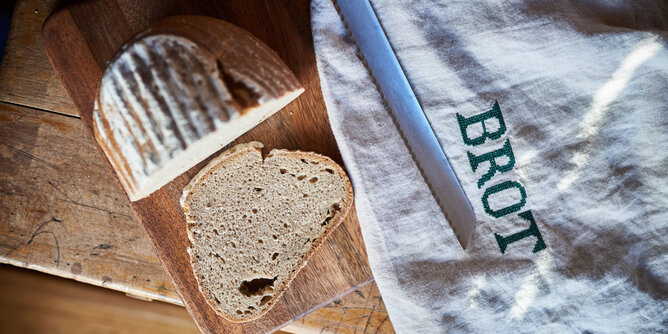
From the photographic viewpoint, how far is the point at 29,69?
1.73 m

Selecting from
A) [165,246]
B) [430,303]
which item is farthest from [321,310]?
[165,246]

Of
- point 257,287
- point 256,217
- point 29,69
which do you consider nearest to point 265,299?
point 257,287

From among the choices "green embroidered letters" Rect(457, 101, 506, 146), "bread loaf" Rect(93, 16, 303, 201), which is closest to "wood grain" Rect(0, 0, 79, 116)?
"bread loaf" Rect(93, 16, 303, 201)

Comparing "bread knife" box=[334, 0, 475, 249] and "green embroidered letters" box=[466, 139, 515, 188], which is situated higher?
"bread knife" box=[334, 0, 475, 249]

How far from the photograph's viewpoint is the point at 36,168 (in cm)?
176

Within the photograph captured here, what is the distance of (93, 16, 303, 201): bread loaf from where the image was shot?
49.2 inches

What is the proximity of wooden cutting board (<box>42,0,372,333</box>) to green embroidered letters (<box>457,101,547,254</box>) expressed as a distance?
442 mm

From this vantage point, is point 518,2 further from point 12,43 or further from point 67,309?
point 67,309

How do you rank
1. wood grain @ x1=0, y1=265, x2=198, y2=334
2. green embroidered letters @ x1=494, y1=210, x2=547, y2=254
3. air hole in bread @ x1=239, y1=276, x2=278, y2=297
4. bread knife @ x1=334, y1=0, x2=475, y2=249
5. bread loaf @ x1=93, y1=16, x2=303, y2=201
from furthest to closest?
wood grain @ x1=0, y1=265, x2=198, y2=334 → air hole in bread @ x1=239, y1=276, x2=278, y2=297 → green embroidered letters @ x1=494, y1=210, x2=547, y2=254 → bread knife @ x1=334, y1=0, x2=475, y2=249 → bread loaf @ x1=93, y1=16, x2=303, y2=201

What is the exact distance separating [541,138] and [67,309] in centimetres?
186

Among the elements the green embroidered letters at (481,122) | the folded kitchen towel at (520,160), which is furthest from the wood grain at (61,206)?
the green embroidered letters at (481,122)

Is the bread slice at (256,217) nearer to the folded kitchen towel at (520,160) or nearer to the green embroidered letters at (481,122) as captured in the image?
the folded kitchen towel at (520,160)

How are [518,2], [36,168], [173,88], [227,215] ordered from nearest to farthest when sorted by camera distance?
[173,88] → [518,2] → [227,215] → [36,168]

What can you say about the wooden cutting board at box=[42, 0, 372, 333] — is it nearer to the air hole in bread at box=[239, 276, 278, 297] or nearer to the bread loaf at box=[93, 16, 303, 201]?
the air hole in bread at box=[239, 276, 278, 297]
